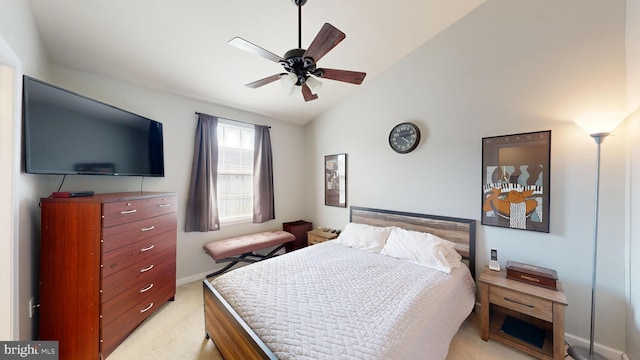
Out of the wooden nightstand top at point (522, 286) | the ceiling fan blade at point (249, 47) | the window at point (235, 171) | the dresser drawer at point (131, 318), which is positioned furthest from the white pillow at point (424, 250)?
the dresser drawer at point (131, 318)

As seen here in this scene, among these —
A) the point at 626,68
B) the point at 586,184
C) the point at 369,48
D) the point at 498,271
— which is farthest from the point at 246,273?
the point at 626,68

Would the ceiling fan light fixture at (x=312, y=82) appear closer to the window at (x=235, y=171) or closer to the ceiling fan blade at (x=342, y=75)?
the ceiling fan blade at (x=342, y=75)

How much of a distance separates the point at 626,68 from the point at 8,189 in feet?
14.9

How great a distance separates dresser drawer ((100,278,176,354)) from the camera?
1750mm

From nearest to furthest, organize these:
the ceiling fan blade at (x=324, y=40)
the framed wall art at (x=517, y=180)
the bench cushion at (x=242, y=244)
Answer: the ceiling fan blade at (x=324, y=40) → the framed wall art at (x=517, y=180) → the bench cushion at (x=242, y=244)

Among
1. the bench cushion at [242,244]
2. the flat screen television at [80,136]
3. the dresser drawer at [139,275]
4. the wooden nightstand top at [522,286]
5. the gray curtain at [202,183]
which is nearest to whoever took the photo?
the flat screen television at [80,136]

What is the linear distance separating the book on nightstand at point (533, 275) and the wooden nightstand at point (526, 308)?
43 millimetres

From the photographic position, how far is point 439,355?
1.46 metres

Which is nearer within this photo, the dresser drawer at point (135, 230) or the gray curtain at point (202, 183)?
the dresser drawer at point (135, 230)

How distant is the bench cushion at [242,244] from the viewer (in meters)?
2.93

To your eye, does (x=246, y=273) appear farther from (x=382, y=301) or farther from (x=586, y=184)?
(x=586, y=184)

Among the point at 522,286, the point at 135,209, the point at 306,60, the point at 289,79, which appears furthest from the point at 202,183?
the point at 522,286

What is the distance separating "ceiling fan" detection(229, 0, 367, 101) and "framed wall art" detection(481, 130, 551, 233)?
1688 mm

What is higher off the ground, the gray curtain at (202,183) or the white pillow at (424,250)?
the gray curtain at (202,183)
